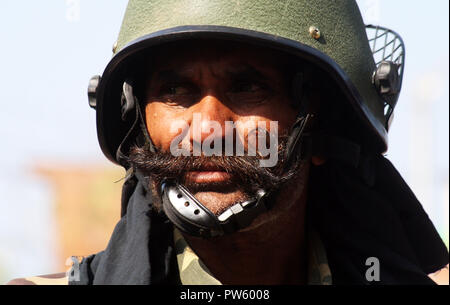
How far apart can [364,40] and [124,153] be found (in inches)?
50.1

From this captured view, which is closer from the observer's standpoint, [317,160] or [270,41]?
[270,41]

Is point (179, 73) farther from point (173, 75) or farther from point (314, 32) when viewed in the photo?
point (314, 32)

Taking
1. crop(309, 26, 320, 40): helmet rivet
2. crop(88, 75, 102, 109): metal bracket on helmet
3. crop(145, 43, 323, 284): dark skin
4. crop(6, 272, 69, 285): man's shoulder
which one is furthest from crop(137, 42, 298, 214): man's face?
crop(6, 272, 69, 285): man's shoulder

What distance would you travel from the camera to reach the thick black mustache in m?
3.11

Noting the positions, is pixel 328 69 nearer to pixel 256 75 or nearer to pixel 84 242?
pixel 256 75

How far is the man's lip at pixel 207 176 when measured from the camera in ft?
10.2

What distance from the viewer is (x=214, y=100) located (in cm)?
316

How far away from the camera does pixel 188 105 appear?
321 cm

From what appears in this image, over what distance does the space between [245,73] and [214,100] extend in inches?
8.0

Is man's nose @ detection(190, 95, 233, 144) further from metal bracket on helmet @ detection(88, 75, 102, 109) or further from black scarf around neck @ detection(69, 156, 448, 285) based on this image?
metal bracket on helmet @ detection(88, 75, 102, 109)

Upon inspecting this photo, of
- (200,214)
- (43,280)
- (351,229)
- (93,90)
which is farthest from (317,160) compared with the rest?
(43,280)

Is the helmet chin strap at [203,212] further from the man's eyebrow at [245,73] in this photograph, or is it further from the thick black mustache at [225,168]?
the man's eyebrow at [245,73]

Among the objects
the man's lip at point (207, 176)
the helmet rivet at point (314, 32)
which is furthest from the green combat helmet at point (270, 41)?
the man's lip at point (207, 176)
